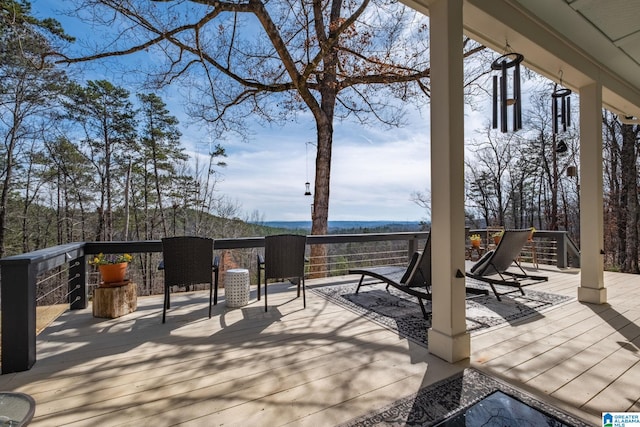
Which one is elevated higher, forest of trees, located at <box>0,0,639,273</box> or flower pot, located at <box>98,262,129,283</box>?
forest of trees, located at <box>0,0,639,273</box>

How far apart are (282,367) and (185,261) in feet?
5.76

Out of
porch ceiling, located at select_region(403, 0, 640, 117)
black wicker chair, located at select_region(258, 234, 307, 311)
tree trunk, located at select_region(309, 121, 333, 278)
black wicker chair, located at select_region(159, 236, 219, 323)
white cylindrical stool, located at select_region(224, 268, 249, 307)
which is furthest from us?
tree trunk, located at select_region(309, 121, 333, 278)

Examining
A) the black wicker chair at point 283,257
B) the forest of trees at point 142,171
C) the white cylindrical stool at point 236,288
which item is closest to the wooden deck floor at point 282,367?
the white cylindrical stool at point 236,288

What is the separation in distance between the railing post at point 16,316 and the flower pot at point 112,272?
3.94 ft

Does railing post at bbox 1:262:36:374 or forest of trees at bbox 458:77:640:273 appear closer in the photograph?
railing post at bbox 1:262:36:374

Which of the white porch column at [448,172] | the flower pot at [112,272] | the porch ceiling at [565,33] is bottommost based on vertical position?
the flower pot at [112,272]

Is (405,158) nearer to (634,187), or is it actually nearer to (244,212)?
(634,187)

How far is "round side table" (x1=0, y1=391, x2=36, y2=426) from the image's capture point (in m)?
1.07

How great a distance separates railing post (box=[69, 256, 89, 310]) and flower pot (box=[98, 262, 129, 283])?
478mm

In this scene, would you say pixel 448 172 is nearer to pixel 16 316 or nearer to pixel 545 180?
pixel 16 316

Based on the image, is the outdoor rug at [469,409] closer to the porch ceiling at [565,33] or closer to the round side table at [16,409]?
the round side table at [16,409]

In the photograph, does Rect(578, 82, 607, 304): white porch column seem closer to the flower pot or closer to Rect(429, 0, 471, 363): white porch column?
Rect(429, 0, 471, 363): white porch column

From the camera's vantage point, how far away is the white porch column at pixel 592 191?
363 centimetres

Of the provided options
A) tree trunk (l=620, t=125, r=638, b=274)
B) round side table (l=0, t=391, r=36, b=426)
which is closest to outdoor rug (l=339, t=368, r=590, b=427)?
round side table (l=0, t=391, r=36, b=426)
